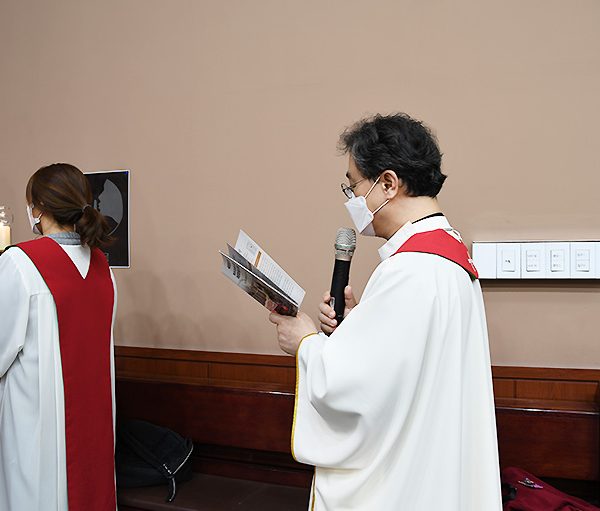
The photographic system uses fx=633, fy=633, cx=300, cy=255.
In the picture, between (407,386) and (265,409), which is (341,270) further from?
(265,409)

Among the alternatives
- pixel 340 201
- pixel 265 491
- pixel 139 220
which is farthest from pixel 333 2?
pixel 265 491

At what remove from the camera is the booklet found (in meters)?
1.54

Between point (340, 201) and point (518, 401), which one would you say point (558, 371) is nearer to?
point (518, 401)

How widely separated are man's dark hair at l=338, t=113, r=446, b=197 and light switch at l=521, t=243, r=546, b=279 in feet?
Answer: 2.68

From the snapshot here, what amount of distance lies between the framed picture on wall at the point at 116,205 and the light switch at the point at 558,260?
1849 mm

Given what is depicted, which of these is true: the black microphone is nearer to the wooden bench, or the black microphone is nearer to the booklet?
the booklet

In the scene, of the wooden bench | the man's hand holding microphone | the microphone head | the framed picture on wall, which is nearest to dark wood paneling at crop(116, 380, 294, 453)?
the wooden bench

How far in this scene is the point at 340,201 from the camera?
102 inches

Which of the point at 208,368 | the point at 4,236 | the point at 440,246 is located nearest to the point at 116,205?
the point at 4,236

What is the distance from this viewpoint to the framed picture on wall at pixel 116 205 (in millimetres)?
2992

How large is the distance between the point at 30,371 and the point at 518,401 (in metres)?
1.69

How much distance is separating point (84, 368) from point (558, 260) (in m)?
1.71

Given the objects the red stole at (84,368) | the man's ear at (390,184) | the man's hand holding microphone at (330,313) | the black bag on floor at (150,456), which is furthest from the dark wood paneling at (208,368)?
the man's ear at (390,184)

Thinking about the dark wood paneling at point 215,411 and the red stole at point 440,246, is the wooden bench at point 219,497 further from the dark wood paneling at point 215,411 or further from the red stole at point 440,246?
the red stole at point 440,246
